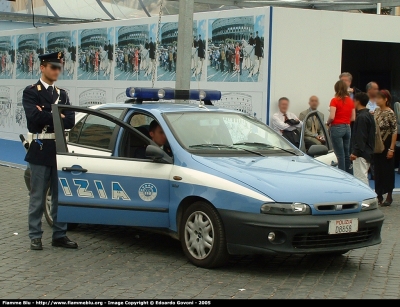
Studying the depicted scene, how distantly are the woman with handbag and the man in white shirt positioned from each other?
6.20ft

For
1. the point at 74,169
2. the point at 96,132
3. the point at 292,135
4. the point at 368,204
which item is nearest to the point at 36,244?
the point at 74,169

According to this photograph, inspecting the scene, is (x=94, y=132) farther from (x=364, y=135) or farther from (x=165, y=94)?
(x=364, y=135)

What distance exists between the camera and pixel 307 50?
1434 cm

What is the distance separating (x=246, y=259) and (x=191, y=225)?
0.79 meters

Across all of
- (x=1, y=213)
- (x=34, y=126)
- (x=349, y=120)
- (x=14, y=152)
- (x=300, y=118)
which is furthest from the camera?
(x=14, y=152)

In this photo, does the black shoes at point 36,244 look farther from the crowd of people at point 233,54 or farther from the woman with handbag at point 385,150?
the crowd of people at point 233,54

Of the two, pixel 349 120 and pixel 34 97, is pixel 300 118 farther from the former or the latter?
pixel 34 97

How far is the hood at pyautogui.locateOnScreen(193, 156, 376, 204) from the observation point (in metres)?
7.04

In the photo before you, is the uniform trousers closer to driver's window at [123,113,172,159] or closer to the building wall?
driver's window at [123,113,172,159]

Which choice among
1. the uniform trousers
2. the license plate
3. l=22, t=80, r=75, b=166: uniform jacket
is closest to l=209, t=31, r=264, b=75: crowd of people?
l=22, t=80, r=75, b=166: uniform jacket

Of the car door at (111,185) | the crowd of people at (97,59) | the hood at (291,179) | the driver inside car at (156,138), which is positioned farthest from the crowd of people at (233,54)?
the hood at (291,179)

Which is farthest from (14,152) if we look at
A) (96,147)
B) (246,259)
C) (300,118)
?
(246,259)

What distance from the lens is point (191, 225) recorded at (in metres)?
7.48

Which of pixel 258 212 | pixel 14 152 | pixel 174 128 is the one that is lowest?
pixel 14 152
